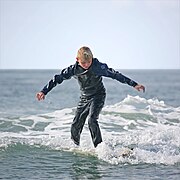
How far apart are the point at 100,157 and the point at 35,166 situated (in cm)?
128

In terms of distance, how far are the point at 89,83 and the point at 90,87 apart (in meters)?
0.09

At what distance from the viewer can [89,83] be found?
8656 millimetres

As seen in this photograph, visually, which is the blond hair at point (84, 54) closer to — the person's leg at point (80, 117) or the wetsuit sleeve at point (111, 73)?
the wetsuit sleeve at point (111, 73)

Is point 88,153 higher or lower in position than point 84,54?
lower

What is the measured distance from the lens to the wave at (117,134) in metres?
8.65

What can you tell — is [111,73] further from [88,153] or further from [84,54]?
[88,153]

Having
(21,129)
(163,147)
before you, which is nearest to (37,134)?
(21,129)

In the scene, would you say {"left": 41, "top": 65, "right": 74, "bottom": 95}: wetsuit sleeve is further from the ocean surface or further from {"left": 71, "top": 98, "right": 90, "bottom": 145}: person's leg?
the ocean surface

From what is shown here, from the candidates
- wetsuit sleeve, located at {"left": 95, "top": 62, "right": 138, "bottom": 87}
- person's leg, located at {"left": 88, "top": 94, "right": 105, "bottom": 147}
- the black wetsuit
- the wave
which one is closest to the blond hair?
the black wetsuit

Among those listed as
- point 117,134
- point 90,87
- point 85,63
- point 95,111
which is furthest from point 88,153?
point 117,134

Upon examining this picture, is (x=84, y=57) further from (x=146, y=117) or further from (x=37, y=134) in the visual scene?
(x=146, y=117)

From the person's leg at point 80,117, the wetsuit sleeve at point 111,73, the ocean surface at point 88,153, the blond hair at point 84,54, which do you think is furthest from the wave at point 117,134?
the blond hair at point 84,54

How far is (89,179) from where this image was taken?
717 centimetres

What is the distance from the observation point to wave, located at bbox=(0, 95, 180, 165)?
28.4ft
